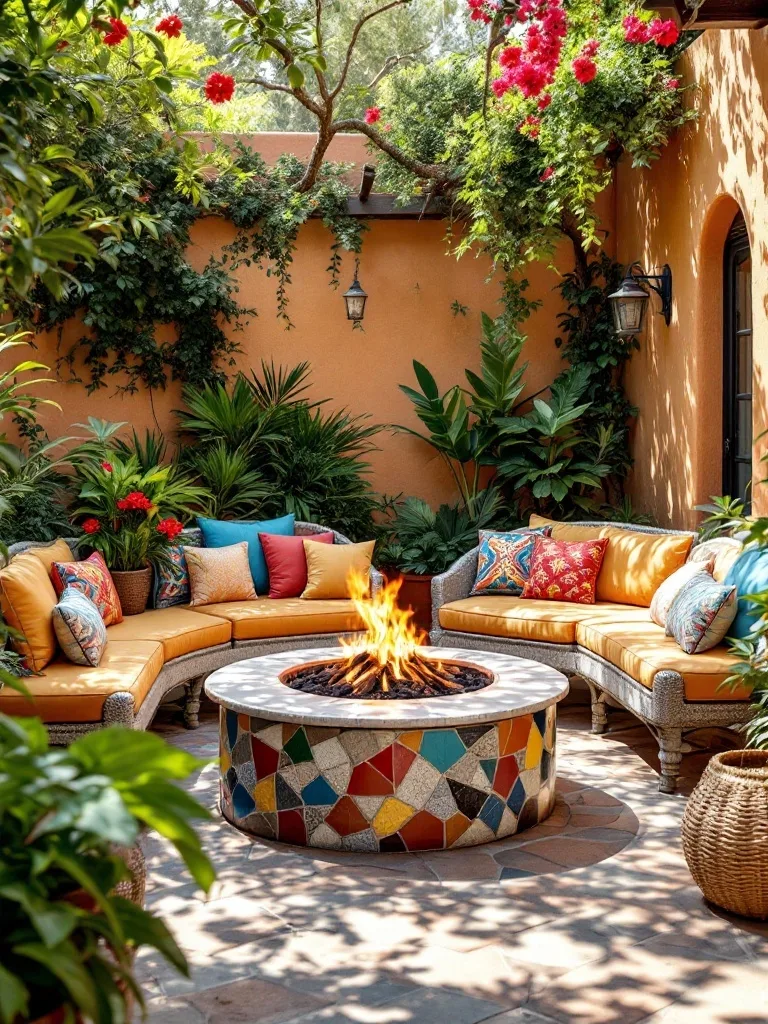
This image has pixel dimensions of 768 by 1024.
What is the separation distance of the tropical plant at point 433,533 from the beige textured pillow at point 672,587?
81.0 inches

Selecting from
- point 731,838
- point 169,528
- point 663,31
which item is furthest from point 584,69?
point 731,838

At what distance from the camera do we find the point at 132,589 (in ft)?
21.2

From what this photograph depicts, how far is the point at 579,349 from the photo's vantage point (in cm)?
820

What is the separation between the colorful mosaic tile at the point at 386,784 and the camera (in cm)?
411

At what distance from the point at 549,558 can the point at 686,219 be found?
230 cm

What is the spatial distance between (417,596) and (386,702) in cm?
335

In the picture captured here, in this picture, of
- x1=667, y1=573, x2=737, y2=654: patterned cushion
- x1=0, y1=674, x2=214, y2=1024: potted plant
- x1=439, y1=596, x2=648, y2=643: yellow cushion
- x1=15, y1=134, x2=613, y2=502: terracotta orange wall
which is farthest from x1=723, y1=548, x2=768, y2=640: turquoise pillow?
x1=0, y1=674, x2=214, y2=1024: potted plant

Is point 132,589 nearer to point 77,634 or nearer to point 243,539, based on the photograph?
point 243,539

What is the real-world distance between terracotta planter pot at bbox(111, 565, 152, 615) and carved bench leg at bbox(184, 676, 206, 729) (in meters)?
0.63

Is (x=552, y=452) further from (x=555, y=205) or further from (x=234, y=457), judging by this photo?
(x=234, y=457)

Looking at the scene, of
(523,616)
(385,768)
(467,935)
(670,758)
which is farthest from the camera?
(523,616)

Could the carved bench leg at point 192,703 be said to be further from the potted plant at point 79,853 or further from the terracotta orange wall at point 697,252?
the potted plant at point 79,853

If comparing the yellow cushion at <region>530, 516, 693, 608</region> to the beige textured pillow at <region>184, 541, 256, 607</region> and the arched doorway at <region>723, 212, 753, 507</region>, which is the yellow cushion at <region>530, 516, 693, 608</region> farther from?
the beige textured pillow at <region>184, 541, 256, 607</region>

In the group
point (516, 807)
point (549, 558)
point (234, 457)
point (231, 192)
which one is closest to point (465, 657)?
point (516, 807)
